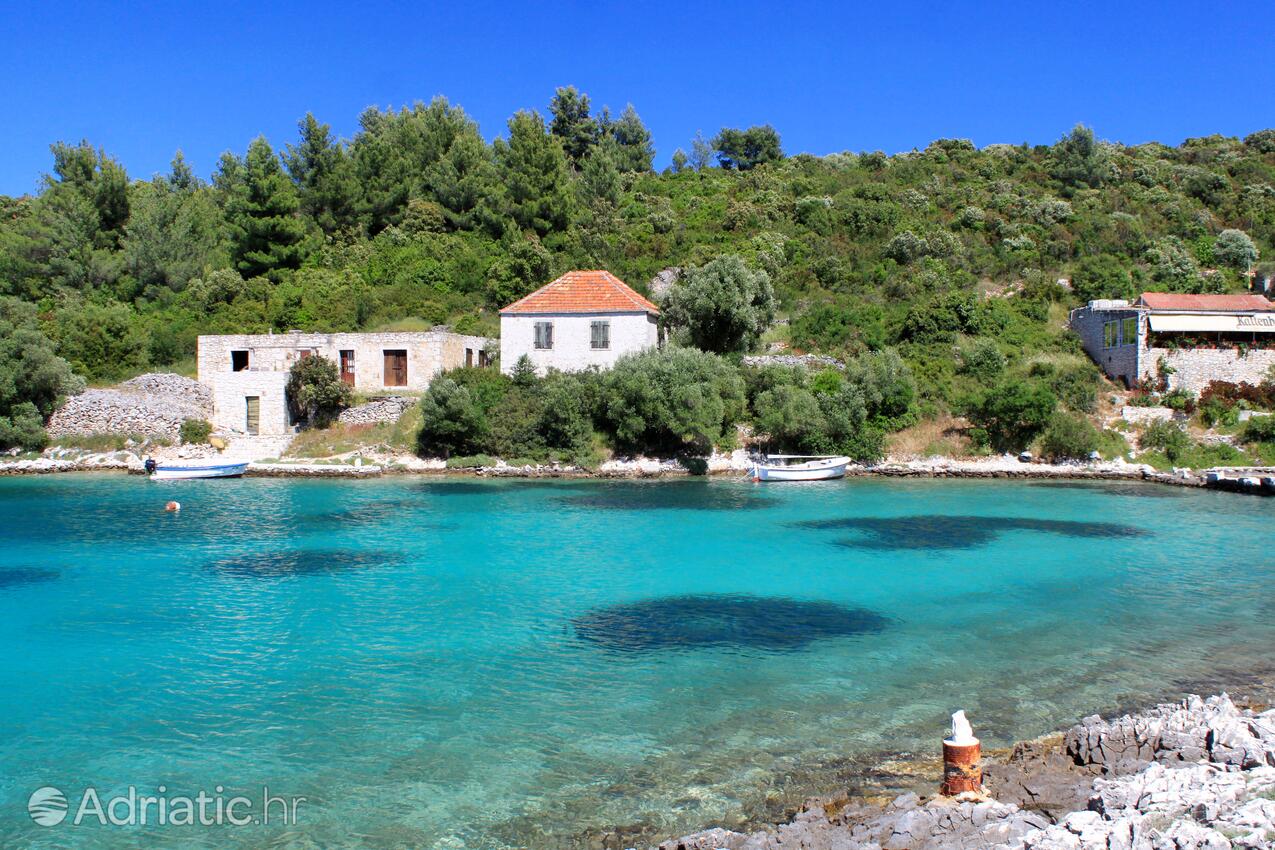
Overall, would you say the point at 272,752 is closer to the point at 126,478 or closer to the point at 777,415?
the point at 777,415

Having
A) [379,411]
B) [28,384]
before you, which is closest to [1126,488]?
[379,411]

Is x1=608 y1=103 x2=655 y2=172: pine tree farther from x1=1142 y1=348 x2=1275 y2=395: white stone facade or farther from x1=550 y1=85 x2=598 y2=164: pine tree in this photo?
x1=1142 y1=348 x2=1275 y2=395: white stone facade

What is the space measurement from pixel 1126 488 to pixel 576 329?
70.7 feet

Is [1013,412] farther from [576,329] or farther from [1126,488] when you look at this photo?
[576,329]

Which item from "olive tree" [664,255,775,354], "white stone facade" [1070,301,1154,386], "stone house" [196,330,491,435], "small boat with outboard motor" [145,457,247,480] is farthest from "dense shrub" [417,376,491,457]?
"white stone facade" [1070,301,1154,386]

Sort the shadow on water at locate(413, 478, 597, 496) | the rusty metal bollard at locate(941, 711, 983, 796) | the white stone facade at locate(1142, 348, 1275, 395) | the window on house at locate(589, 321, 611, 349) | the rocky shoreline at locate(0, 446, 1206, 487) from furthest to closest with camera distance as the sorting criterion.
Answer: the window on house at locate(589, 321, 611, 349)
the white stone facade at locate(1142, 348, 1275, 395)
the rocky shoreline at locate(0, 446, 1206, 487)
the shadow on water at locate(413, 478, 597, 496)
the rusty metal bollard at locate(941, 711, 983, 796)

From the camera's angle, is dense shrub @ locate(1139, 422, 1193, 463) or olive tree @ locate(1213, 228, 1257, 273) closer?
dense shrub @ locate(1139, 422, 1193, 463)

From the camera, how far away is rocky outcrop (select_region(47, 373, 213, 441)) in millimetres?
37750

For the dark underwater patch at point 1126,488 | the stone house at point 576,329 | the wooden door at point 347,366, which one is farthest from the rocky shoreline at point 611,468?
the stone house at point 576,329

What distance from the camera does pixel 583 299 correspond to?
37.8 m

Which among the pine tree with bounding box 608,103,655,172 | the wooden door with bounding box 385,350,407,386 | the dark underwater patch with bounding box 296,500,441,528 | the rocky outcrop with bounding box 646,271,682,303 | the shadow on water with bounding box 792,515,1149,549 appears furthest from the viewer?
the pine tree with bounding box 608,103,655,172

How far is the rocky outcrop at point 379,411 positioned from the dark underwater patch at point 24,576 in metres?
18.9

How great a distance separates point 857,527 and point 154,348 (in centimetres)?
3819

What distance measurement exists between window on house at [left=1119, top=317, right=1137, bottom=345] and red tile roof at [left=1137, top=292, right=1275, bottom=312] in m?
0.90
